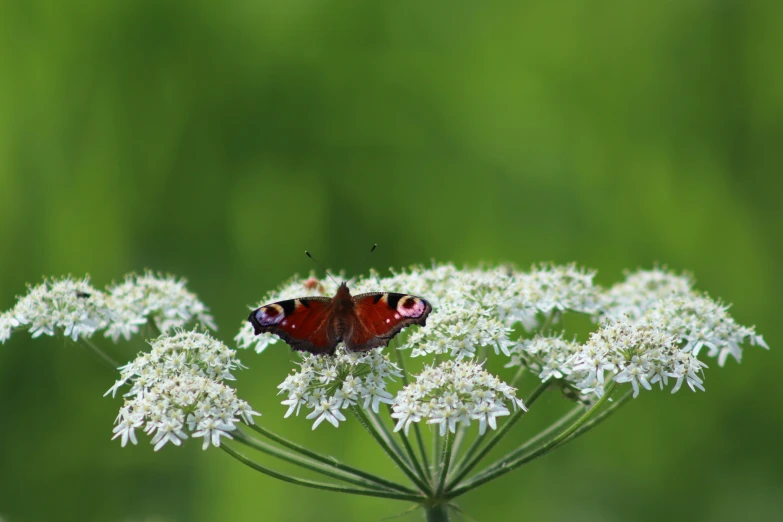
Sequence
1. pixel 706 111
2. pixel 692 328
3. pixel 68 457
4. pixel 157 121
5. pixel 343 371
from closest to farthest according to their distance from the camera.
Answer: pixel 343 371
pixel 692 328
pixel 68 457
pixel 706 111
pixel 157 121

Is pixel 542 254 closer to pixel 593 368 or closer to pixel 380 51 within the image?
pixel 380 51

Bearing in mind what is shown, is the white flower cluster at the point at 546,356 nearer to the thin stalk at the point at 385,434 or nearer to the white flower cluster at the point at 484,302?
the white flower cluster at the point at 484,302

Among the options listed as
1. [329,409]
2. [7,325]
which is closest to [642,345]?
[329,409]

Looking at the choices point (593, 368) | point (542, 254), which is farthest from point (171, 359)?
point (542, 254)

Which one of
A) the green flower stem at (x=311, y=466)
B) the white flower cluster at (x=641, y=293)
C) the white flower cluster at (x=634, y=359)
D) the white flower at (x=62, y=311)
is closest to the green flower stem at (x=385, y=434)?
the green flower stem at (x=311, y=466)

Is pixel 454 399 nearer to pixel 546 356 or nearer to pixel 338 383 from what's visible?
pixel 338 383

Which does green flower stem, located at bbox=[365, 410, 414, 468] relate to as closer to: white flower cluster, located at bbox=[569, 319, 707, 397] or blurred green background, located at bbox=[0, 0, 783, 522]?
white flower cluster, located at bbox=[569, 319, 707, 397]

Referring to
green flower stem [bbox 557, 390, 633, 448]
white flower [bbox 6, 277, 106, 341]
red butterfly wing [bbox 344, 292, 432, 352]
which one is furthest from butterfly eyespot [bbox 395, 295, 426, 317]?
white flower [bbox 6, 277, 106, 341]
